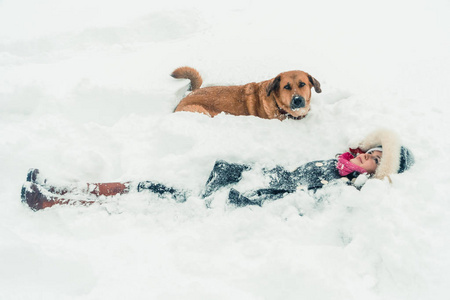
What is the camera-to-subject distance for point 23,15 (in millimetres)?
6414

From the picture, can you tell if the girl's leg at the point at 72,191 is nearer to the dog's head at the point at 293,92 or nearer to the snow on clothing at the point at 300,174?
the snow on clothing at the point at 300,174

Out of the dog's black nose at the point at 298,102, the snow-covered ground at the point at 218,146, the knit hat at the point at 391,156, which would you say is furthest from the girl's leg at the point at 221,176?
the dog's black nose at the point at 298,102

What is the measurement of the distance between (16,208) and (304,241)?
2121 millimetres

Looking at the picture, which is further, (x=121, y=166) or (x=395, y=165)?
(x=121, y=166)

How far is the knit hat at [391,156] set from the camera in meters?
2.37

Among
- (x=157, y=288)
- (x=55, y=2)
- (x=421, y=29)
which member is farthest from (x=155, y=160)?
(x=55, y=2)

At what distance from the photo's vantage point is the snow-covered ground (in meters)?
1.63

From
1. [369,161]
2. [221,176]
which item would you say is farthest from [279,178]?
[369,161]

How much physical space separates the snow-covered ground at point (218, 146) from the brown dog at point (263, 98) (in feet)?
0.80

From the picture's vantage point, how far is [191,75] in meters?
4.42

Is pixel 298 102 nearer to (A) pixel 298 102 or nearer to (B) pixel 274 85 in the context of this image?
(A) pixel 298 102

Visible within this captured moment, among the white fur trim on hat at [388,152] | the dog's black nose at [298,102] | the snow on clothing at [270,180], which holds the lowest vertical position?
the snow on clothing at [270,180]

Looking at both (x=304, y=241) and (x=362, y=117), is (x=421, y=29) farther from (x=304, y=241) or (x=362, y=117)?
(x=304, y=241)

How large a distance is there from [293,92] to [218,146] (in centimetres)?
129
